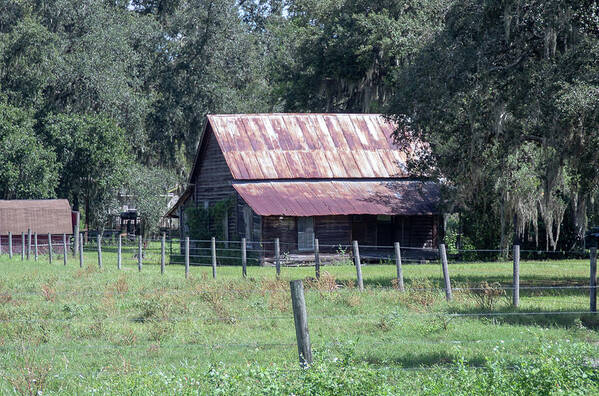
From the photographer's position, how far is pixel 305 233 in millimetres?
35156

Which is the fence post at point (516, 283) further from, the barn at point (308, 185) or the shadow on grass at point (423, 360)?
the barn at point (308, 185)

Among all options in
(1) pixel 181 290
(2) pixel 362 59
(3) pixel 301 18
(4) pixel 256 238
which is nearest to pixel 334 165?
(4) pixel 256 238

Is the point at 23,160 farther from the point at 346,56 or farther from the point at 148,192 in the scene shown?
the point at 346,56

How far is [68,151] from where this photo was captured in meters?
50.4

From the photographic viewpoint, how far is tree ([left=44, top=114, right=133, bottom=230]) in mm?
49312

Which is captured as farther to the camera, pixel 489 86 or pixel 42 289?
pixel 489 86

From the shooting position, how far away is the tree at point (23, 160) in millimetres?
46656

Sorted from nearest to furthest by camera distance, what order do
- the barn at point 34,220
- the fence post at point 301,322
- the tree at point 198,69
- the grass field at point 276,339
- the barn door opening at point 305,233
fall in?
the grass field at point 276,339 < the fence post at point 301,322 < the barn door opening at point 305,233 < the barn at point 34,220 < the tree at point 198,69

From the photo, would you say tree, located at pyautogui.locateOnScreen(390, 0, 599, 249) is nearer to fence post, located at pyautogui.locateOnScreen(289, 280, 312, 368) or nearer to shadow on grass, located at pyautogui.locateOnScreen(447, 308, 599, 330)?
shadow on grass, located at pyautogui.locateOnScreen(447, 308, 599, 330)

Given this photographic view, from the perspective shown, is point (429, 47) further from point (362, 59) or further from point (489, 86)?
point (362, 59)

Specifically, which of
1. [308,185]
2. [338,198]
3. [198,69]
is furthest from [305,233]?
[198,69]

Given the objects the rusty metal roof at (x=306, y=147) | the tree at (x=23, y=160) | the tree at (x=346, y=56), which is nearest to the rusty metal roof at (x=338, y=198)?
the rusty metal roof at (x=306, y=147)

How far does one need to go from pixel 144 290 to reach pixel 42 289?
231 cm

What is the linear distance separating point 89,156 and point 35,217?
7064 mm
